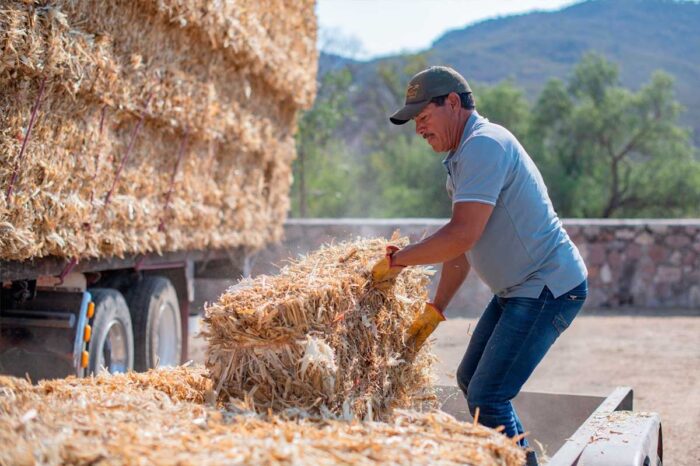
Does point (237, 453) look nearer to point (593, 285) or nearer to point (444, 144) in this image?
point (444, 144)

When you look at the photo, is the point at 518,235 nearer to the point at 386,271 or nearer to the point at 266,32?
the point at 386,271

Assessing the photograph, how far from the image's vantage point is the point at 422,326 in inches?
156

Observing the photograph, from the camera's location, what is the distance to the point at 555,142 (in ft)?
89.2

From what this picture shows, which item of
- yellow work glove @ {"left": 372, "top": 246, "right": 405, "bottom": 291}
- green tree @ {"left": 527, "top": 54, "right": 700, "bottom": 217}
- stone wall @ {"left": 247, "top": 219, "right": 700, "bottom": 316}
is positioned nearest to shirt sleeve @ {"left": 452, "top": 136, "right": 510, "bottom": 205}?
yellow work glove @ {"left": 372, "top": 246, "right": 405, "bottom": 291}

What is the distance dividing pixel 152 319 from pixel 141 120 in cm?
→ 197

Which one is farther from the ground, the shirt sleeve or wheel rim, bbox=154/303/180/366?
the shirt sleeve

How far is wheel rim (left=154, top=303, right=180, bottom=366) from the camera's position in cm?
753

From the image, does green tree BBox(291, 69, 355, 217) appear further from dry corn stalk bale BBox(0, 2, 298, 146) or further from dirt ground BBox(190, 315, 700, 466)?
dry corn stalk bale BBox(0, 2, 298, 146)

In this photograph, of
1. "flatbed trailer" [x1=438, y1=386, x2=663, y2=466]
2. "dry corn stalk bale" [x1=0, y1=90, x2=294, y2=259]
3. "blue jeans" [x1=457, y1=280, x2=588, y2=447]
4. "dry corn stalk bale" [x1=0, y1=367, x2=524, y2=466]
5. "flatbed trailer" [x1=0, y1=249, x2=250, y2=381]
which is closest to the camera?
"dry corn stalk bale" [x1=0, y1=367, x2=524, y2=466]

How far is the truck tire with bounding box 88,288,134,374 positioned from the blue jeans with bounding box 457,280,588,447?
128 inches

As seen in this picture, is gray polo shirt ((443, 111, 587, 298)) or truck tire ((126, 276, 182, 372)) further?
truck tire ((126, 276, 182, 372))

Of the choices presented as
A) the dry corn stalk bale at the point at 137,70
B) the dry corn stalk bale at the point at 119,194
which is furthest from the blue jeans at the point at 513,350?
the dry corn stalk bale at the point at 137,70

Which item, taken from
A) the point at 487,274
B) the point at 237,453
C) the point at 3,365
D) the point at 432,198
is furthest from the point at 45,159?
the point at 432,198

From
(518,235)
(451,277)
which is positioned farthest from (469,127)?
(451,277)
